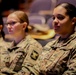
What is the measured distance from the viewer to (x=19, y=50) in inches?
67.2

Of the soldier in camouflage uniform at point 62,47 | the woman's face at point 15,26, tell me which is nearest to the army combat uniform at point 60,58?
the soldier in camouflage uniform at point 62,47

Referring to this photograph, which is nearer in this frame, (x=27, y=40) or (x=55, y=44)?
(x=55, y=44)

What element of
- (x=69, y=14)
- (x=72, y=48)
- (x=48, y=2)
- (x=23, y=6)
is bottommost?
(x=23, y=6)

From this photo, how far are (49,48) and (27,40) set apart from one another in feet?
0.72

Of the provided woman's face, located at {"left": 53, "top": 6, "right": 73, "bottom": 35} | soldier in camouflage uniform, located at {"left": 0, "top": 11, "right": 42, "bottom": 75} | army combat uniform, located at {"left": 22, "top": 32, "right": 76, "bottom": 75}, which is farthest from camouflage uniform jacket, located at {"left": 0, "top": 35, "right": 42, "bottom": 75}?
woman's face, located at {"left": 53, "top": 6, "right": 73, "bottom": 35}

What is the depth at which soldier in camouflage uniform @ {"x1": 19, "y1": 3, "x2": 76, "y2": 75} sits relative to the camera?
4.67ft

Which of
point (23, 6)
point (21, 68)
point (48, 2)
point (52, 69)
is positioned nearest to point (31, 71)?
point (21, 68)

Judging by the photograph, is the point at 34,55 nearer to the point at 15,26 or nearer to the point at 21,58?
the point at 21,58

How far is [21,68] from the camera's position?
64.9 inches

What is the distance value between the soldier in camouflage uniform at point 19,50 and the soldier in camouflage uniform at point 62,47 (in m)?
0.13

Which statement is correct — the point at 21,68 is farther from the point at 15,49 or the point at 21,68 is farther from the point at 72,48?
the point at 72,48

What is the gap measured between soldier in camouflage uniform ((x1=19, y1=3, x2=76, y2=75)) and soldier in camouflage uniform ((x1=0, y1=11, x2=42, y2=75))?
0.43ft

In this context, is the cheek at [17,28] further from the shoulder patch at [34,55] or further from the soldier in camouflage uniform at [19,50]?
the shoulder patch at [34,55]

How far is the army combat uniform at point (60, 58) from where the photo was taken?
1.40 meters
